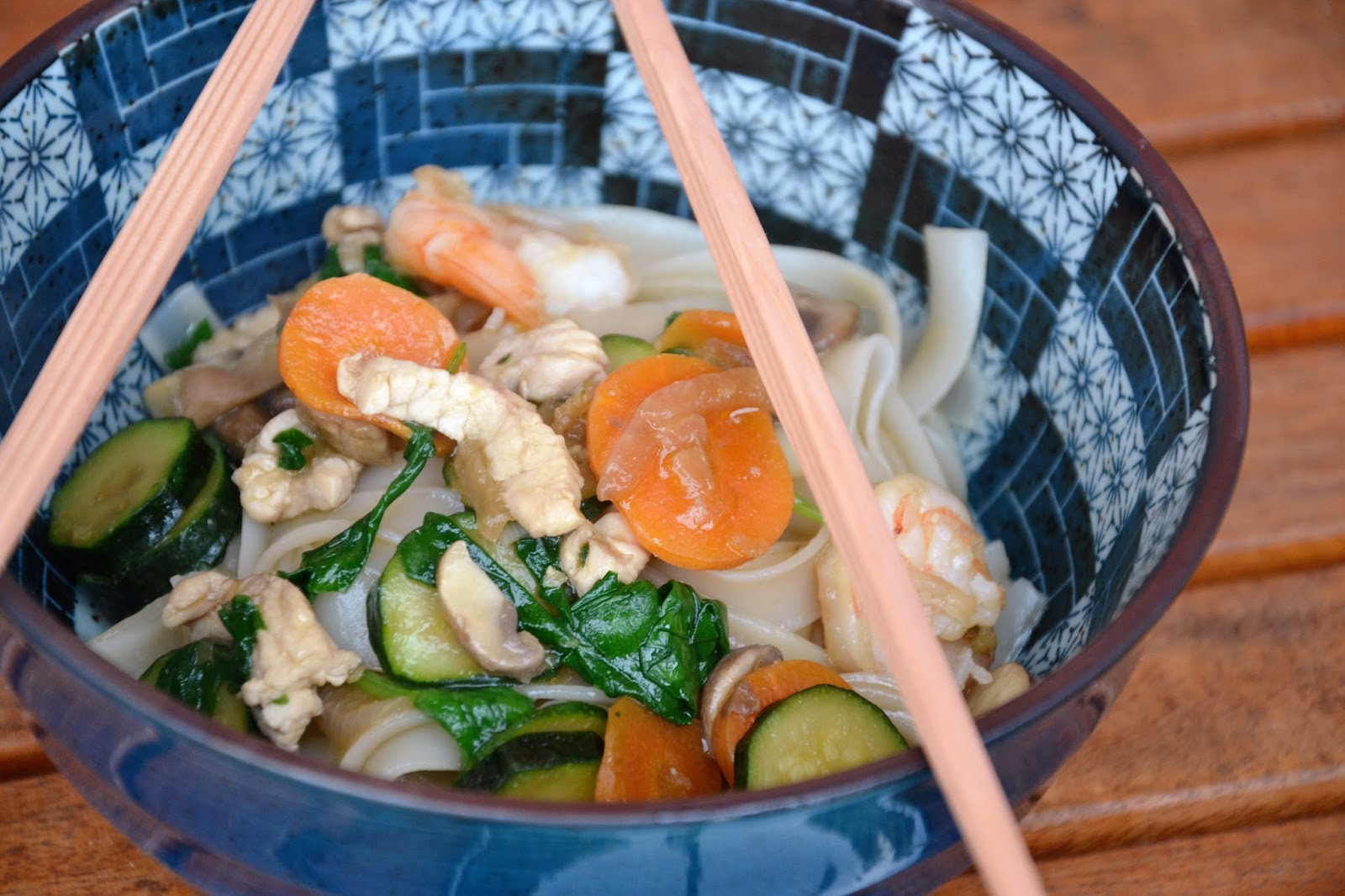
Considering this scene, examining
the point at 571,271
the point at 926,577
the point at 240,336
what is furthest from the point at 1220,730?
the point at 240,336

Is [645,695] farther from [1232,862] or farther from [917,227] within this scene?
[917,227]

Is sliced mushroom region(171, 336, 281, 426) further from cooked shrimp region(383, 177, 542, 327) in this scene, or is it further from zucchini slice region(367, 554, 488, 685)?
zucchini slice region(367, 554, 488, 685)

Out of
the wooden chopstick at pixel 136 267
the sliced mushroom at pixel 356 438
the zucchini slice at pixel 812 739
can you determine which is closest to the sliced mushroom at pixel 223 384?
the sliced mushroom at pixel 356 438

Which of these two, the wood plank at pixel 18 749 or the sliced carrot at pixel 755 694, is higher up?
the sliced carrot at pixel 755 694

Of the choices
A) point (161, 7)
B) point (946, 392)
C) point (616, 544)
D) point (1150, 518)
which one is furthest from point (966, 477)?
point (161, 7)

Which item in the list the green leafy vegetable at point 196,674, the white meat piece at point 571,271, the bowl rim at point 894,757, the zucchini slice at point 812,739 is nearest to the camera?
the bowl rim at point 894,757

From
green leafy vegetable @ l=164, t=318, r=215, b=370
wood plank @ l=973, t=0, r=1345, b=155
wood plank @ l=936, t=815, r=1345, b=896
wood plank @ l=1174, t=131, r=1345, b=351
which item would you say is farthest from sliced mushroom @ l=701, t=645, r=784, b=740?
wood plank @ l=973, t=0, r=1345, b=155

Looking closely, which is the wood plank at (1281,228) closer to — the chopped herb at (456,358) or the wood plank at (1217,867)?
the wood plank at (1217,867)

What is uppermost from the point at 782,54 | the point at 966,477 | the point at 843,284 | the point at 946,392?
the point at 782,54
